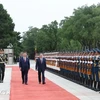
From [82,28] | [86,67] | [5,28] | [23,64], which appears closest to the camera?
[86,67]

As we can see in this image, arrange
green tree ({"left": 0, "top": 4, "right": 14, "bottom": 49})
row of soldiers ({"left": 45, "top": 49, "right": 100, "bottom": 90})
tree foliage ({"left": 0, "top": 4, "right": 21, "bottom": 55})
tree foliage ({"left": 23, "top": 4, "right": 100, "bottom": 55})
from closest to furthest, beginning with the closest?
row of soldiers ({"left": 45, "top": 49, "right": 100, "bottom": 90}), tree foliage ({"left": 23, "top": 4, "right": 100, "bottom": 55}), green tree ({"left": 0, "top": 4, "right": 14, "bottom": 49}), tree foliage ({"left": 0, "top": 4, "right": 21, "bottom": 55})

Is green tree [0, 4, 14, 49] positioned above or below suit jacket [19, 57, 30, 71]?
above

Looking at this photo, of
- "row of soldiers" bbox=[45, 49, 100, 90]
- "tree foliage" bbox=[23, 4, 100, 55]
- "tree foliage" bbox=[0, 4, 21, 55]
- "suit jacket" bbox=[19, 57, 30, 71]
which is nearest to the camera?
"row of soldiers" bbox=[45, 49, 100, 90]

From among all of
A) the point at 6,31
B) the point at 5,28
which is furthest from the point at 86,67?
the point at 5,28

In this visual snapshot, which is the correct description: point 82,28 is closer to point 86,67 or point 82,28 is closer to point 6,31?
point 6,31

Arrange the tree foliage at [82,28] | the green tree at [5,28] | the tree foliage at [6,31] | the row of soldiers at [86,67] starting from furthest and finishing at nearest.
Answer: the tree foliage at [6,31] → the green tree at [5,28] → the tree foliage at [82,28] → the row of soldiers at [86,67]

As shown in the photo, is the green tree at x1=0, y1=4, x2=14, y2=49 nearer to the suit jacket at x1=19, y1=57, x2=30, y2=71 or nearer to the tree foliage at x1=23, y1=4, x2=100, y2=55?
the tree foliage at x1=23, y1=4, x2=100, y2=55

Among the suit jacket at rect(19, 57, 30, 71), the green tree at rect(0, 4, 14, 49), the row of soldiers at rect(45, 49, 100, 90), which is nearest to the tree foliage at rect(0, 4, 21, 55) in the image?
the green tree at rect(0, 4, 14, 49)

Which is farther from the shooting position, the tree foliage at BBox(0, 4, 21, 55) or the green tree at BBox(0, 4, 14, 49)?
the tree foliage at BBox(0, 4, 21, 55)

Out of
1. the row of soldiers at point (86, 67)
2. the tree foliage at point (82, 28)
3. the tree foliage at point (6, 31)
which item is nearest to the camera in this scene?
the row of soldiers at point (86, 67)

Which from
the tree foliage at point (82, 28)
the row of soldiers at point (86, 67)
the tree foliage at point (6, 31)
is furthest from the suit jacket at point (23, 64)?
the tree foliage at point (6, 31)

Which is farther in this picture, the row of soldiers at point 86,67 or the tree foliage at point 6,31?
the tree foliage at point 6,31

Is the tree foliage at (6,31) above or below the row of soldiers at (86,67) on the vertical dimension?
above

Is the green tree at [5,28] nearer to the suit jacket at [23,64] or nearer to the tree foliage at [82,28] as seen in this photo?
the tree foliage at [82,28]
